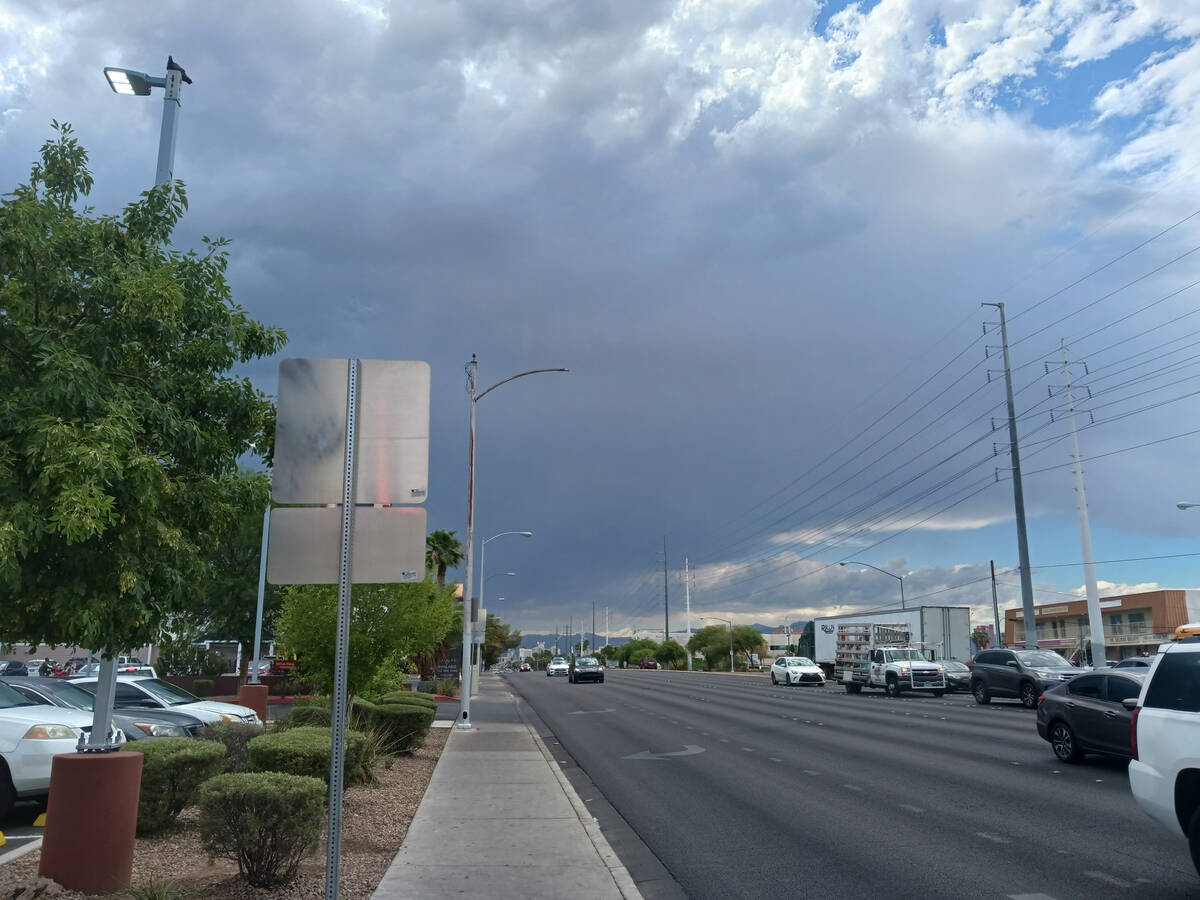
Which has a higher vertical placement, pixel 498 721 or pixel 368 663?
pixel 368 663

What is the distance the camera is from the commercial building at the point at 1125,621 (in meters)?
78.8

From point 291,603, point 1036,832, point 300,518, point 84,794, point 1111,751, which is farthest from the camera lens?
point 291,603

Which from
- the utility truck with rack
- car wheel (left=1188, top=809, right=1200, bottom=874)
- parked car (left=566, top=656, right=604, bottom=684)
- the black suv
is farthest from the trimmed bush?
parked car (left=566, top=656, right=604, bottom=684)

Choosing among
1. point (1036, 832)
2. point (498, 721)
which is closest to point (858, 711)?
point (498, 721)

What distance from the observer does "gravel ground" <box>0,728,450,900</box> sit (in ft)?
22.4

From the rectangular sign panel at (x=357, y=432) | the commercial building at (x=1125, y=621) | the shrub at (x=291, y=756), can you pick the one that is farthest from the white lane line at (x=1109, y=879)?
the commercial building at (x=1125, y=621)

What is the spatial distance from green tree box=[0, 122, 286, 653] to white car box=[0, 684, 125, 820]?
4.81 m

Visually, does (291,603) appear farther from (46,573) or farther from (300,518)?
(300,518)

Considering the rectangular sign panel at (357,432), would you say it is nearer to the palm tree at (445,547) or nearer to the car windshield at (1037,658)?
the car windshield at (1037,658)

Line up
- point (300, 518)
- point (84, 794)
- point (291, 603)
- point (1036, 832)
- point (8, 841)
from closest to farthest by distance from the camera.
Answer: point (300, 518), point (84, 794), point (8, 841), point (1036, 832), point (291, 603)

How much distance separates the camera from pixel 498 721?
89.1 feet

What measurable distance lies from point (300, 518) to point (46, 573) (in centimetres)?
204

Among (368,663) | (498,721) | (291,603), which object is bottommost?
(498,721)

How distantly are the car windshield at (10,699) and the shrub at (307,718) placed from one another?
3551mm
